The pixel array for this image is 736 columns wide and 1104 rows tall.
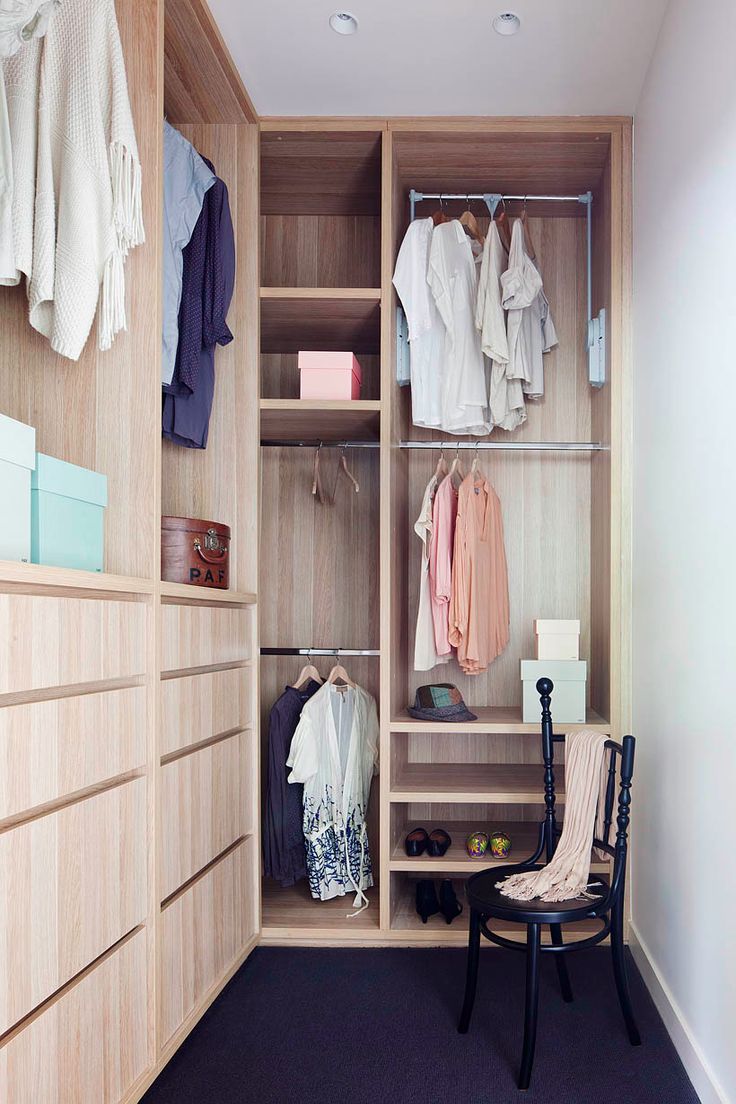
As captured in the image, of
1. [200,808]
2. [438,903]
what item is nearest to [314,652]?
[438,903]

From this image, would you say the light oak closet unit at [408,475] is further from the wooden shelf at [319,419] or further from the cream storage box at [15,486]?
the cream storage box at [15,486]

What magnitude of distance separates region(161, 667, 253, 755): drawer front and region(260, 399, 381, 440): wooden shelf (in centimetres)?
85

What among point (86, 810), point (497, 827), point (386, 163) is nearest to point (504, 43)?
point (386, 163)

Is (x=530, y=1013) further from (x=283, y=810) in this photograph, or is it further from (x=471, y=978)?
(x=283, y=810)

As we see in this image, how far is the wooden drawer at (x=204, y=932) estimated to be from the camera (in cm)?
218

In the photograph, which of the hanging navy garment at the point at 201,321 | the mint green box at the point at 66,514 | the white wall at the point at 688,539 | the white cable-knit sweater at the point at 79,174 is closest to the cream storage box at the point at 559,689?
the white wall at the point at 688,539

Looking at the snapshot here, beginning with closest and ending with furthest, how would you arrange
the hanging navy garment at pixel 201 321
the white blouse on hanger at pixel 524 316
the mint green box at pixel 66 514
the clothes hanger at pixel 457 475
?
the mint green box at pixel 66 514 < the hanging navy garment at pixel 201 321 < the white blouse on hanger at pixel 524 316 < the clothes hanger at pixel 457 475

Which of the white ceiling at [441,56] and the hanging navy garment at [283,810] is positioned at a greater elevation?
the white ceiling at [441,56]

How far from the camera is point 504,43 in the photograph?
8.91 ft

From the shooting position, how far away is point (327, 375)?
10.4 feet

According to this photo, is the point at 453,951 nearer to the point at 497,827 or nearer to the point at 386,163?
the point at 497,827

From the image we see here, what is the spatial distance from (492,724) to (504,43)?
2.00 m

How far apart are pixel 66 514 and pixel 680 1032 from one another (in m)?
1.82

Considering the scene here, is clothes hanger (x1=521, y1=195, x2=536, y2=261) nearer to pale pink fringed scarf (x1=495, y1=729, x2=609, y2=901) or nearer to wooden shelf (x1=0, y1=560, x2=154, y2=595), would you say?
pale pink fringed scarf (x1=495, y1=729, x2=609, y2=901)
